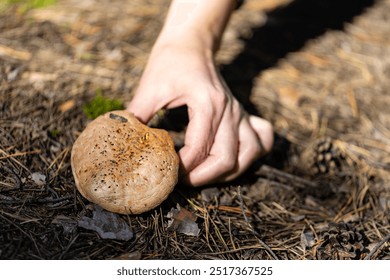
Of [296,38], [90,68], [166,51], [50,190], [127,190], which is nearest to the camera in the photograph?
[127,190]

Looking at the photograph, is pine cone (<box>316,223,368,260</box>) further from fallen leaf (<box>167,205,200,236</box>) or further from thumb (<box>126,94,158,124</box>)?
thumb (<box>126,94,158,124</box>)

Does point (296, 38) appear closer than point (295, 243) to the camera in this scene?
No

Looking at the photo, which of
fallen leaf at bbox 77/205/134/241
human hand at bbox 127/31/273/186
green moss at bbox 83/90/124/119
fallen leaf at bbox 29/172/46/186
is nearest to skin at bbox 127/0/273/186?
human hand at bbox 127/31/273/186

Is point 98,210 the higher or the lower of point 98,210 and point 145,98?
the lower

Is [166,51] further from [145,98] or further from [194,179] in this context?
[194,179]

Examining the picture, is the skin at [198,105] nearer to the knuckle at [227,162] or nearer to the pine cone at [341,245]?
the knuckle at [227,162]
